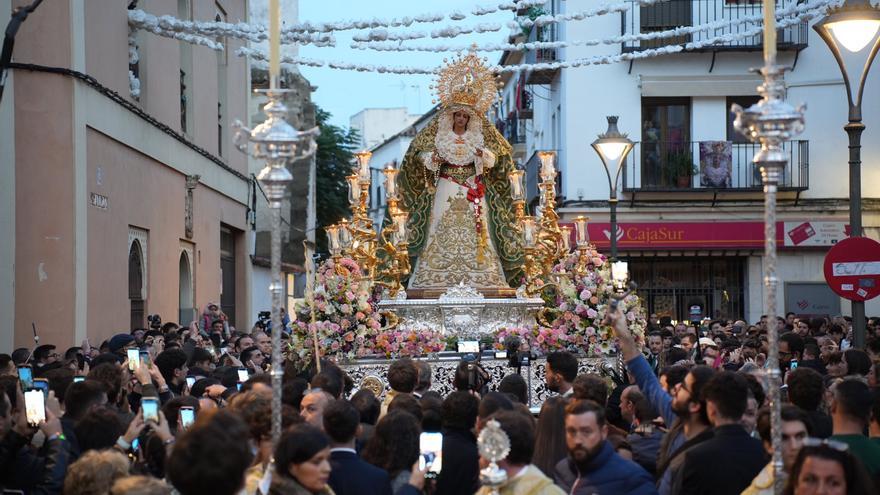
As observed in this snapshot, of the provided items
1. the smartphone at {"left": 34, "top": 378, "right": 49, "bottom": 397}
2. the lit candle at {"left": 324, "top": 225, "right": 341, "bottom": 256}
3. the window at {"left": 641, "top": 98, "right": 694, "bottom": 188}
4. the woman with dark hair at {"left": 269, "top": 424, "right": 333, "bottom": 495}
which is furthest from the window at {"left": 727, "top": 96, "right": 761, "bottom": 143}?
the woman with dark hair at {"left": 269, "top": 424, "right": 333, "bottom": 495}

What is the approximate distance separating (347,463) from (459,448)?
100 cm

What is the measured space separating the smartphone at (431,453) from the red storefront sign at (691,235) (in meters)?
22.4

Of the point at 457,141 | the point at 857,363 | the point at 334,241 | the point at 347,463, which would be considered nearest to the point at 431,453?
the point at 347,463

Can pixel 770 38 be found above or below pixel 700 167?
below

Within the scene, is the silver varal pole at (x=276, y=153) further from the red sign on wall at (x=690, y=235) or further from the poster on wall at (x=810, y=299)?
the poster on wall at (x=810, y=299)

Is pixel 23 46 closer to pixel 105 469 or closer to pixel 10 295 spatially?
pixel 10 295

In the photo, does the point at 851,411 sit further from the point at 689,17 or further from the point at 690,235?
the point at 689,17

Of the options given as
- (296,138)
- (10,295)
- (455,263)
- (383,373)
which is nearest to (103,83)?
(10,295)

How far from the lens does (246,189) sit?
34.2 metres

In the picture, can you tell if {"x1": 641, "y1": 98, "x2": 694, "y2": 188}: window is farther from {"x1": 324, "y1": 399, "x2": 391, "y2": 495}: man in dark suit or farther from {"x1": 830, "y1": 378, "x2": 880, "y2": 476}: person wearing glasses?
{"x1": 324, "y1": 399, "x2": 391, "y2": 495}: man in dark suit

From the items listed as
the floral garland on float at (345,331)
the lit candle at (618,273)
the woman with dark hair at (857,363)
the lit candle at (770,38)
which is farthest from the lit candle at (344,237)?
the lit candle at (770,38)

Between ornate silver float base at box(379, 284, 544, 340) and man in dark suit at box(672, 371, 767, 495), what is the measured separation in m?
9.60

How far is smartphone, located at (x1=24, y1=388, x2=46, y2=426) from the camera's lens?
7.24m

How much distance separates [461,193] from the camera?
17.7 meters
